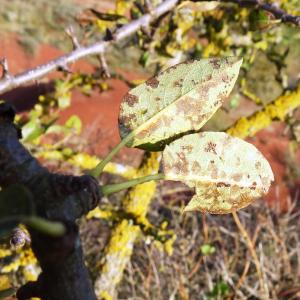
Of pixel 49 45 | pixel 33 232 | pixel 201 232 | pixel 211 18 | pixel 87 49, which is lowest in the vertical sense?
pixel 49 45

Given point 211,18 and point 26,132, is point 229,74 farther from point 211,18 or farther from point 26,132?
point 211,18

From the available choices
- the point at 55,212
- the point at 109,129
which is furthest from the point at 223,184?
the point at 109,129

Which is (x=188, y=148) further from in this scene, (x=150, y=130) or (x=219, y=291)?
(x=219, y=291)

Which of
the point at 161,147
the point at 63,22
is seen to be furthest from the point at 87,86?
the point at 63,22

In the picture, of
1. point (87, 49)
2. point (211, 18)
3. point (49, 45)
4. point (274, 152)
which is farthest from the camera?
point (49, 45)

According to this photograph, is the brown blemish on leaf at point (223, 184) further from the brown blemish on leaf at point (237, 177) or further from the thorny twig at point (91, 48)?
the thorny twig at point (91, 48)

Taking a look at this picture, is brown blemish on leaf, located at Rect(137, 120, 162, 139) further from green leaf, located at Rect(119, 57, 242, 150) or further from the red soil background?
the red soil background

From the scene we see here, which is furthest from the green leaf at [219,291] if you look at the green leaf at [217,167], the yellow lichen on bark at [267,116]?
the green leaf at [217,167]
